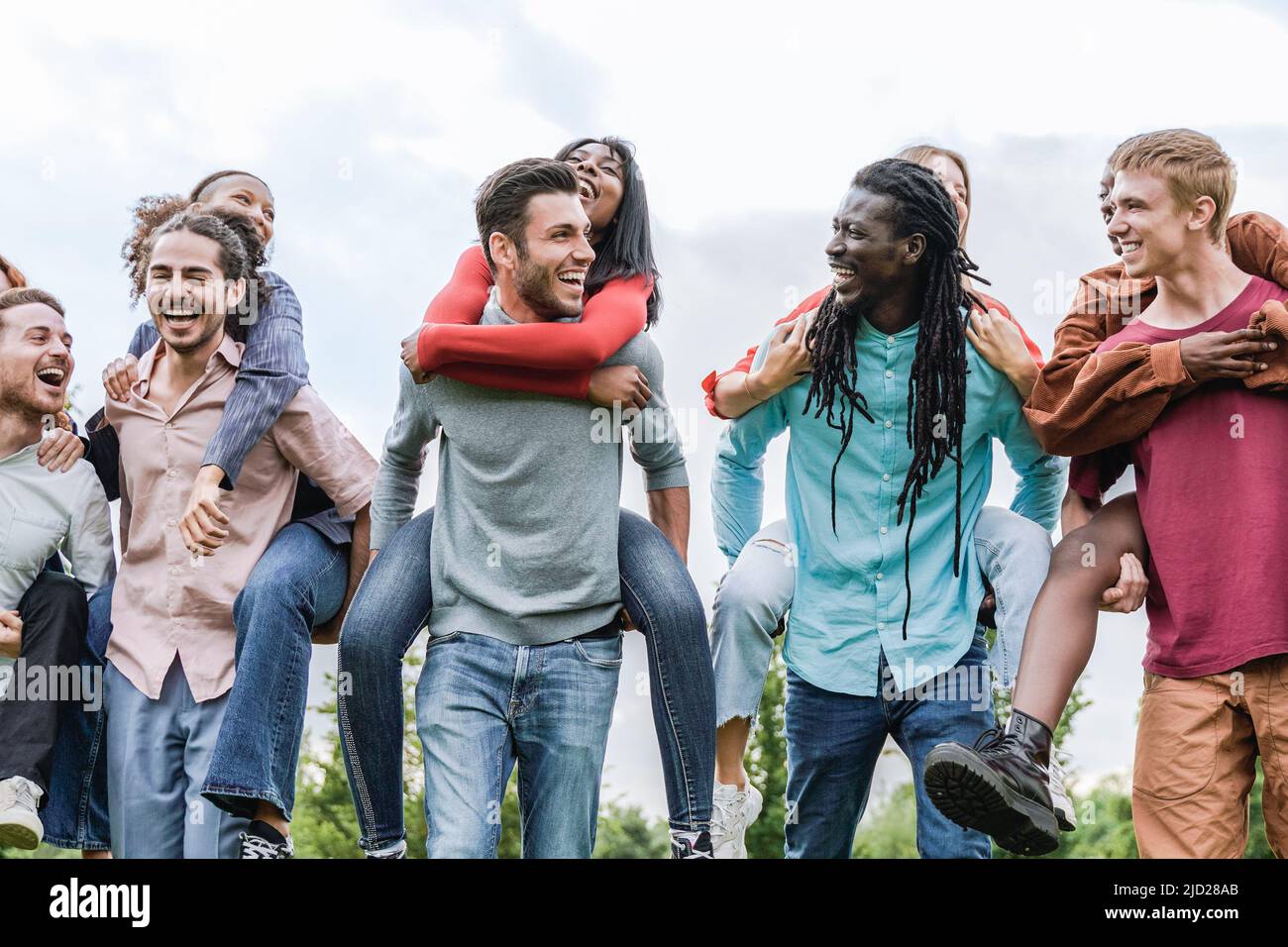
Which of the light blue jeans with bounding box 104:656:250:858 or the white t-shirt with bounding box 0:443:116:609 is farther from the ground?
the white t-shirt with bounding box 0:443:116:609

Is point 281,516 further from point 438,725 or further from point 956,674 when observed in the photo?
point 956,674

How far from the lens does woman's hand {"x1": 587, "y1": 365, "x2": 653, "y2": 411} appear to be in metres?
4.50

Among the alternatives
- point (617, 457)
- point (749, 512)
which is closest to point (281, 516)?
point (617, 457)

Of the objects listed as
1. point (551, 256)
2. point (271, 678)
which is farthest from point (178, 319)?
point (551, 256)

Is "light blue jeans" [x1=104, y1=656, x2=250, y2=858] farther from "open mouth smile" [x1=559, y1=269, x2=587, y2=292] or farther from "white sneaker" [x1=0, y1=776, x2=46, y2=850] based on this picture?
"open mouth smile" [x1=559, y1=269, x2=587, y2=292]

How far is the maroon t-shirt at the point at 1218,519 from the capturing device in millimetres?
4492

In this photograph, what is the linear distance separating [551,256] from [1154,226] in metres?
1.89

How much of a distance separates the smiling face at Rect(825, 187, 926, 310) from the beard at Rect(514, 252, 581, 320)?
2.96 ft

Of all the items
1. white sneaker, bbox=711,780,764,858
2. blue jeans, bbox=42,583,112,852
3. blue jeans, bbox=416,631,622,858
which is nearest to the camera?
blue jeans, bbox=416,631,622,858

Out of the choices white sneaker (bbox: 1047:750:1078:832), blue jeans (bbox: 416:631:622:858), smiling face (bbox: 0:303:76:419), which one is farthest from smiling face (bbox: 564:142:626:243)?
white sneaker (bbox: 1047:750:1078:832)

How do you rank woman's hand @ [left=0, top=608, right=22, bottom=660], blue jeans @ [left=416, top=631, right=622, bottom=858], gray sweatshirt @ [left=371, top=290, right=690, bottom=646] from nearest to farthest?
blue jeans @ [left=416, top=631, right=622, bottom=858]
gray sweatshirt @ [left=371, top=290, right=690, bottom=646]
woman's hand @ [left=0, top=608, right=22, bottom=660]

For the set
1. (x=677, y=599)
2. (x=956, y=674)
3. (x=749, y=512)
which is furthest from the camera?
(x=749, y=512)
